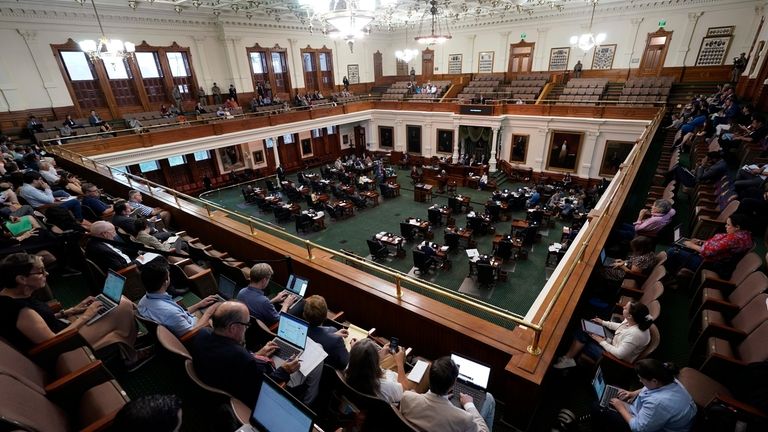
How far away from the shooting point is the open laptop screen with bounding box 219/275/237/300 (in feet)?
14.2

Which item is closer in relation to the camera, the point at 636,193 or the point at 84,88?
the point at 636,193

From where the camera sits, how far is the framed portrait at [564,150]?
14844mm

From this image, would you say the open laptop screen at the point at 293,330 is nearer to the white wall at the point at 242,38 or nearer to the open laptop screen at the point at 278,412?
the open laptop screen at the point at 278,412

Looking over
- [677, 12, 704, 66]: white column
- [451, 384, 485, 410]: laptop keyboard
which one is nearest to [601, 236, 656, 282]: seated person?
[451, 384, 485, 410]: laptop keyboard

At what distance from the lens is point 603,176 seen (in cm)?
1456

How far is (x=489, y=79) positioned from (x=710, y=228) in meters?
17.1

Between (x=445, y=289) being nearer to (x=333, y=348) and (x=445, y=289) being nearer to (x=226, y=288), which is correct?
(x=226, y=288)

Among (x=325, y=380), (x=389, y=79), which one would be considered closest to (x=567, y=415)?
(x=325, y=380)

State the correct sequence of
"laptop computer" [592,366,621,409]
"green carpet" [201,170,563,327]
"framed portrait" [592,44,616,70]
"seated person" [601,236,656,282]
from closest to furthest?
"laptop computer" [592,366,621,409], "seated person" [601,236,656,282], "green carpet" [201,170,563,327], "framed portrait" [592,44,616,70]

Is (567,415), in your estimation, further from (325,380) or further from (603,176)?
(603,176)

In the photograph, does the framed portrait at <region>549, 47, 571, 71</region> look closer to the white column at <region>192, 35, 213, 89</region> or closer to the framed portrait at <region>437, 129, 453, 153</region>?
the framed portrait at <region>437, 129, 453, 153</region>

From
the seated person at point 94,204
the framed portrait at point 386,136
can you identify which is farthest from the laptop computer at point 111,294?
the framed portrait at point 386,136

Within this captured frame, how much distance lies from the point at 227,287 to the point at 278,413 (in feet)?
9.18

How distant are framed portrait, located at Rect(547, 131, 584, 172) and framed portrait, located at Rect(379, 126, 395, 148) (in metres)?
8.73
